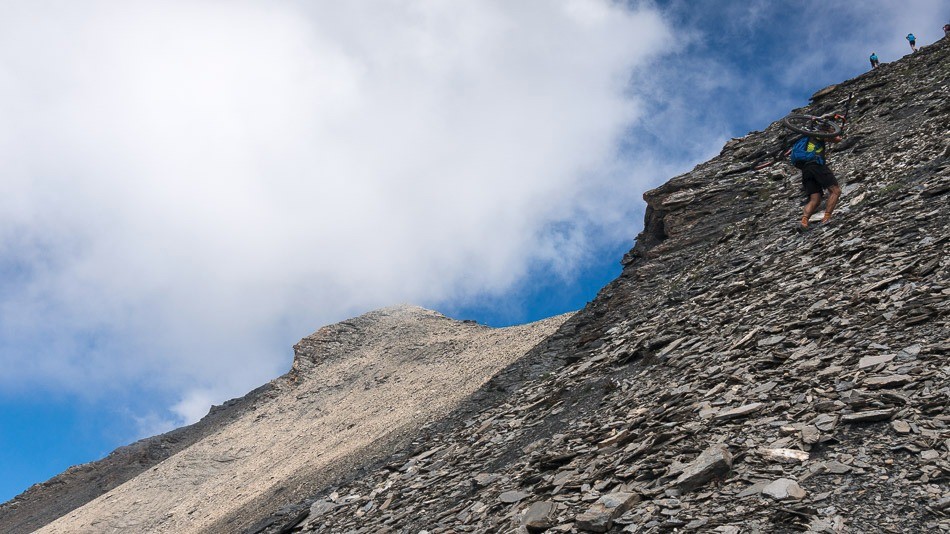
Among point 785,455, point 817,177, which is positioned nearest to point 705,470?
point 785,455

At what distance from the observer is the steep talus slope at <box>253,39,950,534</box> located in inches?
271

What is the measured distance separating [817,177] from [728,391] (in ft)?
24.5

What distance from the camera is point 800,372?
9102 millimetres

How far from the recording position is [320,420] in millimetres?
31328

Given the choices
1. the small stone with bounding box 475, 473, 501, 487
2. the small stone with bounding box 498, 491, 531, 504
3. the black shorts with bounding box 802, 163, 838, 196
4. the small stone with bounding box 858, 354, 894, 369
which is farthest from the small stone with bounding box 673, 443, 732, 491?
the black shorts with bounding box 802, 163, 838, 196

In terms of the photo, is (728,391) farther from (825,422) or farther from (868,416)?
(868,416)

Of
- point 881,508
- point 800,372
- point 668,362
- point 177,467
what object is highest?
point 177,467

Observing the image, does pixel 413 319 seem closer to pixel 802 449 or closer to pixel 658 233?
pixel 658 233

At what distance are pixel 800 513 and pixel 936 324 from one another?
396 cm

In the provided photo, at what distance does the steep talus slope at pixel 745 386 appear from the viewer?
688 centimetres

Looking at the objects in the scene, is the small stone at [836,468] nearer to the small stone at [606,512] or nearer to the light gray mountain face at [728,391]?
the light gray mountain face at [728,391]

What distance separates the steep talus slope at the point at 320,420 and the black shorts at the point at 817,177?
34.7 ft

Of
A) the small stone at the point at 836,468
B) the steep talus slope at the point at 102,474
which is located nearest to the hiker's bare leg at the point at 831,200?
the small stone at the point at 836,468

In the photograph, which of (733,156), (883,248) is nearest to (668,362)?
(883,248)
